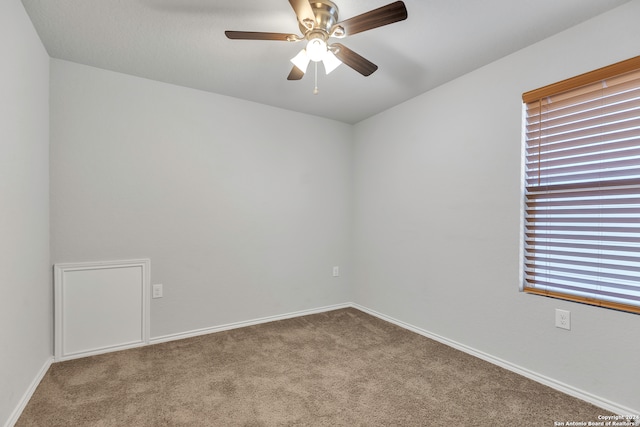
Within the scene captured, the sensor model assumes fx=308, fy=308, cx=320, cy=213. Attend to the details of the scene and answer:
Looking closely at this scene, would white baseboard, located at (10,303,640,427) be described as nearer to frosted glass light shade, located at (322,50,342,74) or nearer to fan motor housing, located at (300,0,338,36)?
frosted glass light shade, located at (322,50,342,74)

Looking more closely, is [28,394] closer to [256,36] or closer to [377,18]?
[256,36]

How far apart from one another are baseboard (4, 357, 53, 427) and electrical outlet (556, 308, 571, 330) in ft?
10.6

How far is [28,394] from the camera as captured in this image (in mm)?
1867

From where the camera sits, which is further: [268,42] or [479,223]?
[479,223]

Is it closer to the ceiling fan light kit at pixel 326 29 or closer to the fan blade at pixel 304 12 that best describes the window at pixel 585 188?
the ceiling fan light kit at pixel 326 29

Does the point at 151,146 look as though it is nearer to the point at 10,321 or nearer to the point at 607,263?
the point at 10,321

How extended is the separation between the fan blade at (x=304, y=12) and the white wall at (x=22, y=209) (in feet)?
4.79

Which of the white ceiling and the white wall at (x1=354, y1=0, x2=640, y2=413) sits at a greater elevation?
the white ceiling

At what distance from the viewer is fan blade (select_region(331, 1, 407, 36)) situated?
1.42 m

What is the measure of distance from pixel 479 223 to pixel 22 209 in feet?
10.2

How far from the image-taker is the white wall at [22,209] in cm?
158

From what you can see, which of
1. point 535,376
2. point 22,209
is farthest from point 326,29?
point 535,376

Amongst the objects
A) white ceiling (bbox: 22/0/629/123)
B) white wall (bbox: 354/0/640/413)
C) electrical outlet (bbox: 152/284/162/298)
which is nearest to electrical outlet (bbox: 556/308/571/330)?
white wall (bbox: 354/0/640/413)

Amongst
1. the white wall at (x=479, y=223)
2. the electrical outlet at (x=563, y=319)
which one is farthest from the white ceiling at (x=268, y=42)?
the electrical outlet at (x=563, y=319)
